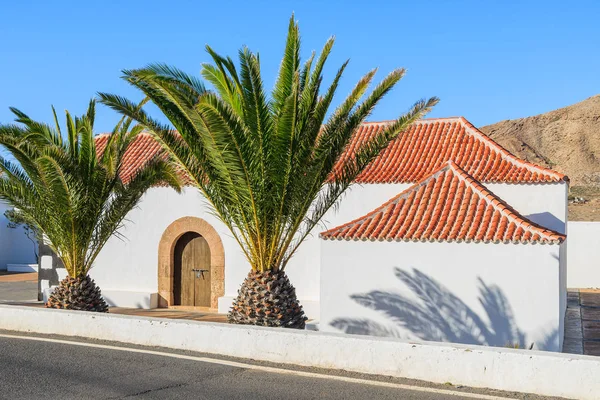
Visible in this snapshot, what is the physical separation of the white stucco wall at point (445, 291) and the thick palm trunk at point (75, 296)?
4.66 meters

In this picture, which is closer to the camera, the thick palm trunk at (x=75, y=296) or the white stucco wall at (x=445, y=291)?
the white stucco wall at (x=445, y=291)

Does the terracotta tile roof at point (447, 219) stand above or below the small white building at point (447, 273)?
above

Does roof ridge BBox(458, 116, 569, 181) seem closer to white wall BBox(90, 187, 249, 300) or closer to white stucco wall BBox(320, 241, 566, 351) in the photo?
white stucco wall BBox(320, 241, 566, 351)

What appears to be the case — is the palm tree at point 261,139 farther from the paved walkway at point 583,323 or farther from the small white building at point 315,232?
the paved walkway at point 583,323

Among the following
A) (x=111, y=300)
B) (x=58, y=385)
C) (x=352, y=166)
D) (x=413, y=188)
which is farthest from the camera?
(x=111, y=300)

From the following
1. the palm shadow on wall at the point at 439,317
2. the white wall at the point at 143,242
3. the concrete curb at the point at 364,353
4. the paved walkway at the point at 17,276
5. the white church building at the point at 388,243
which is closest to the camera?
the concrete curb at the point at 364,353

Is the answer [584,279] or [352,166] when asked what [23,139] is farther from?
[584,279]

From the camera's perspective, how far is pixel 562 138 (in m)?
59.8

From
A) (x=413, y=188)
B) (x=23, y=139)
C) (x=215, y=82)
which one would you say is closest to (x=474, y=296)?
(x=413, y=188)

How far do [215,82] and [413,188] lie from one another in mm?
5221

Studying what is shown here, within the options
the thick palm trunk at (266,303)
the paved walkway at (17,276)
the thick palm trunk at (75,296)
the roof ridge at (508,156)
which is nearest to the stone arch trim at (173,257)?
the thick palm trunk at (75,296)

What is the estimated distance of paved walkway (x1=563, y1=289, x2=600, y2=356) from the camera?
1295cm

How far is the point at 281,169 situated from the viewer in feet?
34.4

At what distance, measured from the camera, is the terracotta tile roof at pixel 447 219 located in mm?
12031
